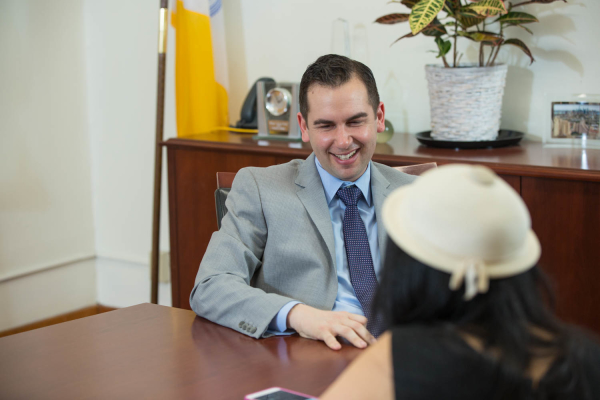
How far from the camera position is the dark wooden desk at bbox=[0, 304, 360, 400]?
44.4 inches

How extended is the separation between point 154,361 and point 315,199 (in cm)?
70

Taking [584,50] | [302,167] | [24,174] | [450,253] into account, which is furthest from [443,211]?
[24,174]

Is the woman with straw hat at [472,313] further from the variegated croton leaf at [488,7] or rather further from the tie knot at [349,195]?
the variegated croton leaf at [488,7]

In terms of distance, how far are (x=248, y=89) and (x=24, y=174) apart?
1.31 m

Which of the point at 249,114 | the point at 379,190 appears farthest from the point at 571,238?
the point at 249,114

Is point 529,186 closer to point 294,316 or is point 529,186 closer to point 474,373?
point 294,316

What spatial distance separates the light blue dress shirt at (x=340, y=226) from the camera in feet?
5.61

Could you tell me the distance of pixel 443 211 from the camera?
2.50ft

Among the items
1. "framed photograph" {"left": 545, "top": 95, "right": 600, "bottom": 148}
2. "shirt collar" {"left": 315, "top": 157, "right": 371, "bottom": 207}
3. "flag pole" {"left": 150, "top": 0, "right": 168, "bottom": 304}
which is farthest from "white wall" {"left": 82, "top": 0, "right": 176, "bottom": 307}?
"framed photograph" {"left": 545, "top": 95, "right": 600, "bottom": 148}

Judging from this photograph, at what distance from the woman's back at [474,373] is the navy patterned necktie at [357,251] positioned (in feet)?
2.95

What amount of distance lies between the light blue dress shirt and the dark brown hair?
0.69 ft

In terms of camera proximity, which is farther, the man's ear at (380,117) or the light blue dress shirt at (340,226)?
the man's ear at (380,117)

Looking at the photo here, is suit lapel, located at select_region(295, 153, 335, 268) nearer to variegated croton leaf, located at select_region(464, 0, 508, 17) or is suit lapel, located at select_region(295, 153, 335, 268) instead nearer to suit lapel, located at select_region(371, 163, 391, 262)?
suit lapel, located at select_region(371, 163, 391, 262)

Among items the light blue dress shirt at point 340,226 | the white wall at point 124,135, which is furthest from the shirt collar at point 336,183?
the white wall at point 124,135
